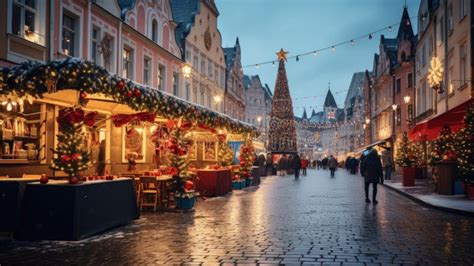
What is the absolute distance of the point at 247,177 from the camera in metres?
27.7

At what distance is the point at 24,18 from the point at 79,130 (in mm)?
7834

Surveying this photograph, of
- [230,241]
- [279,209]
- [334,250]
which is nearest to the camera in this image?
[334,250]

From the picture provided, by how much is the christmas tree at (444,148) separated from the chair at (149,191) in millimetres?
11133

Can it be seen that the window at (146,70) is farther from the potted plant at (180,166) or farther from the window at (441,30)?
the window at (441,30)

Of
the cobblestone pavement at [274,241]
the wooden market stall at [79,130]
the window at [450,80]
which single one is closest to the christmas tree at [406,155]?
the window at [450,80]

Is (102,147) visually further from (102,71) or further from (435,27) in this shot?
(435,27)

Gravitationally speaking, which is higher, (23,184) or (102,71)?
(102,71)

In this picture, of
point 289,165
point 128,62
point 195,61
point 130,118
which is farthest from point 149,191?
point 289,165

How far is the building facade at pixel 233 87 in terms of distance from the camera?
50.9 meters

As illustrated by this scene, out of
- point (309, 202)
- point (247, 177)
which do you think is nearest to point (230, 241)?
point (309, 202)

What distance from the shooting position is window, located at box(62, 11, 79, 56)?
1966cm

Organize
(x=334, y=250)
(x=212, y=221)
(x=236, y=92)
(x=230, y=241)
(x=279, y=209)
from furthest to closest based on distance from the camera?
(x=236, y=92) → (x=279, y=209) → (x=212, y=221) → (x=230, y=241) → (x=334, y=250)

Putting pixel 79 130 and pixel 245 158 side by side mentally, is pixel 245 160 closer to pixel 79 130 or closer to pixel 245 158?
pixel 245 158

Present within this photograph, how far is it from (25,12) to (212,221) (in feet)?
31.6
